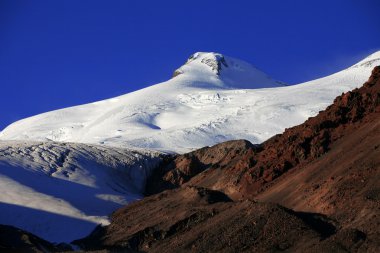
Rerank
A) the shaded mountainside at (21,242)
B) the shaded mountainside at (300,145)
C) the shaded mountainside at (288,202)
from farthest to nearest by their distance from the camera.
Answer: the shaded mountainside at (300,145), the shaded mountainside at (21,242), the shaded mountainside at (288,202)

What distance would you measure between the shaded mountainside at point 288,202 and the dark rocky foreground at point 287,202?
0.16 ft

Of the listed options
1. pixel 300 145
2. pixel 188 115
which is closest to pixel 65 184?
pixel 300 145

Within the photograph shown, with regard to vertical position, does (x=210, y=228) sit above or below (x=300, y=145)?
below

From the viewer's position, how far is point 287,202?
34219mm

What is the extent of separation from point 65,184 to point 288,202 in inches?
861

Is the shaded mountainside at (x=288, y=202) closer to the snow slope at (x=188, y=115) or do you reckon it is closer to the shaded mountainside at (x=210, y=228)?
the shaded mountainside at (x=210, y=228)

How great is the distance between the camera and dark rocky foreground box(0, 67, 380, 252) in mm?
27656

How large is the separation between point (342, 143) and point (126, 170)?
2678 cm

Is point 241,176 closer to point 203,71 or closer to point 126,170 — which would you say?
point 126,170

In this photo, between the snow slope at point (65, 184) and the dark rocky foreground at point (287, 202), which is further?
the snow slope at point (65, 184)

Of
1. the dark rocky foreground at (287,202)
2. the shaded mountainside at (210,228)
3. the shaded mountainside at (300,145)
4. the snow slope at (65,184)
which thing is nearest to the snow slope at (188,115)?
the snow slope at (65,184)

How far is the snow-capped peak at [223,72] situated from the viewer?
162625 mm

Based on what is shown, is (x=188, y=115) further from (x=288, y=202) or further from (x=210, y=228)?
(x=210, y=228)

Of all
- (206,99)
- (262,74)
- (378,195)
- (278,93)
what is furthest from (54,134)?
(378,195)
